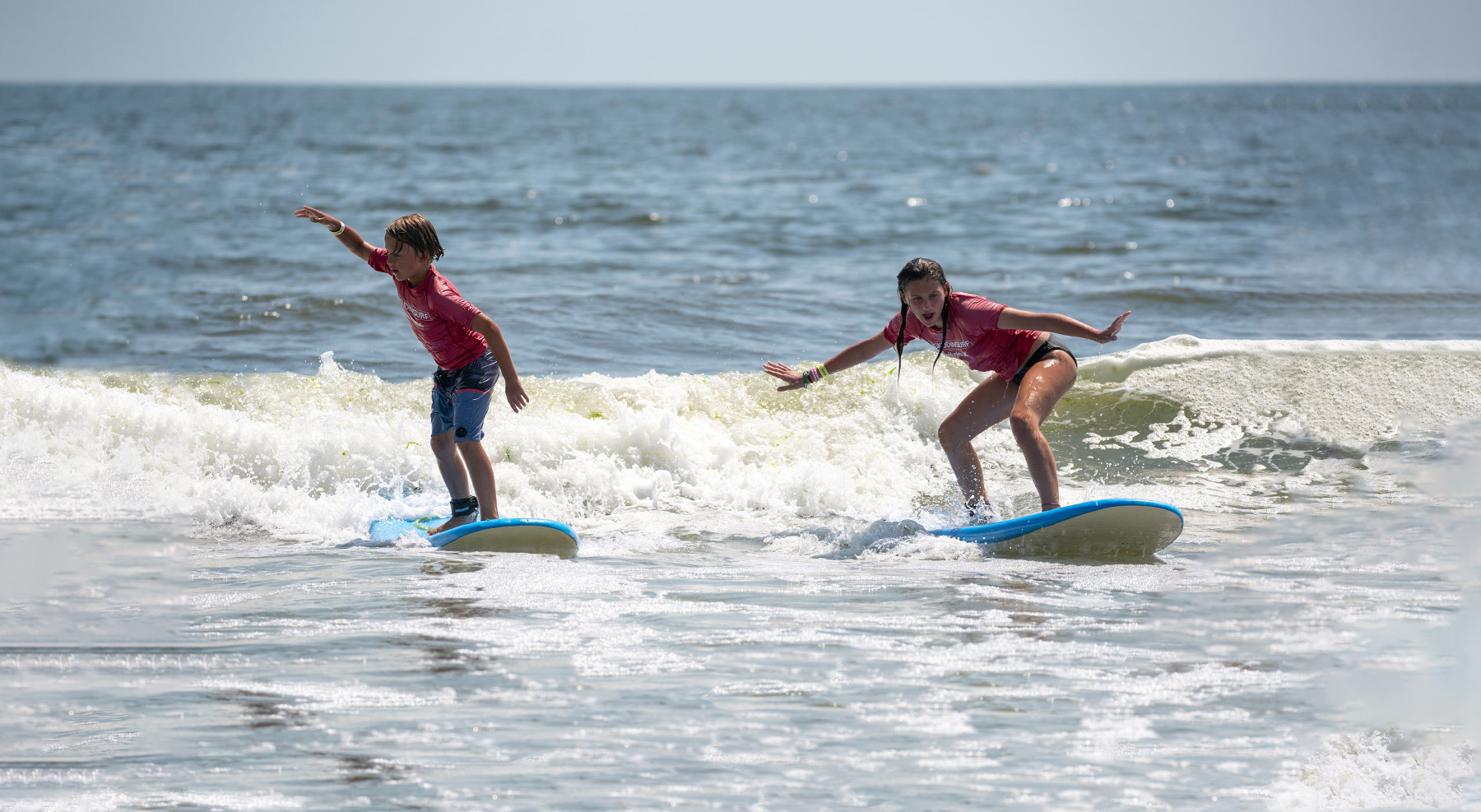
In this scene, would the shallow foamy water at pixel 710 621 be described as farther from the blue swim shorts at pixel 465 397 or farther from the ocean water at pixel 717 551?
the blue swim shorts at pixel 465 397

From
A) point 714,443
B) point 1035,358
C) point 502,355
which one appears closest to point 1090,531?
point 1035,358

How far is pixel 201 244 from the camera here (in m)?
18.5

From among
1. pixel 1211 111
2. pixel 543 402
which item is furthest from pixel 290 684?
pixel 1211 111

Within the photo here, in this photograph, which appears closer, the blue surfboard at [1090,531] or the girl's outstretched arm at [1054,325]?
the girl's outstretched arm at [1054,325]

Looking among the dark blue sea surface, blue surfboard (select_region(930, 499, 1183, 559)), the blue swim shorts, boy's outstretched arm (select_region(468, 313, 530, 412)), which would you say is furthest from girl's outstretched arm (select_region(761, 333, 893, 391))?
the dark blue sea surface

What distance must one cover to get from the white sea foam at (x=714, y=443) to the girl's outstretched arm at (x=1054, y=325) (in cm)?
127

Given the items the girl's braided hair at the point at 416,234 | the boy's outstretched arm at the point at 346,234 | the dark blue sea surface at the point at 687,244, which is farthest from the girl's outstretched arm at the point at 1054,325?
the dark blue sea surface at the point at 687,244

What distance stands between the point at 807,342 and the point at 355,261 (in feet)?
25.3

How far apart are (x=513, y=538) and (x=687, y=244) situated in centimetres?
1394

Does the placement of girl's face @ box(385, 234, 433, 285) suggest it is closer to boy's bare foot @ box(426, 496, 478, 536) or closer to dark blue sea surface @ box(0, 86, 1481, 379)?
boy's bare foot @ box(426, 496, 478, 536)

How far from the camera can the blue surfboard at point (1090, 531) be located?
598 centimetres

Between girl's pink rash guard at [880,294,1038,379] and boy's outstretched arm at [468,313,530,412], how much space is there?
1.94m

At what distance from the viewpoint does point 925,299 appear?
5977mm

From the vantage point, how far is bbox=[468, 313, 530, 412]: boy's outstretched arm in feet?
18.7
